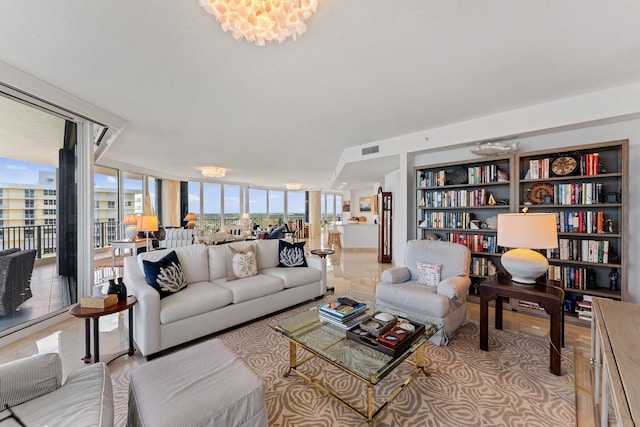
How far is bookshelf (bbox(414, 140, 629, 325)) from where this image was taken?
2.89 metres

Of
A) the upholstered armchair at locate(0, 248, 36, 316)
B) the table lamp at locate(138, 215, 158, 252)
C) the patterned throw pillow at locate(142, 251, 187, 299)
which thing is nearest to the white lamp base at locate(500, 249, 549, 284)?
the patterned throw pillow at locate(142, 251, 187, 299)

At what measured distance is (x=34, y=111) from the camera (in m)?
2.90

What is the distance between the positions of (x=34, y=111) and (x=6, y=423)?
334cm

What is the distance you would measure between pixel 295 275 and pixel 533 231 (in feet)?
8.29

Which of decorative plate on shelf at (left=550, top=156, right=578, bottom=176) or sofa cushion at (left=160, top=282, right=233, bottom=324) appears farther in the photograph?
decorative plate on shelf at (left=550, top=156, right=578, bottom=176)

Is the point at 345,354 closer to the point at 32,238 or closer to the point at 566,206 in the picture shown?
the point at 566,206

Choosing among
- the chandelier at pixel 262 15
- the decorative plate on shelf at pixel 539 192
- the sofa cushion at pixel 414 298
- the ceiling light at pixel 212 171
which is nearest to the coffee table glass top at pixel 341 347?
the sofa cushion at pixel 414 298

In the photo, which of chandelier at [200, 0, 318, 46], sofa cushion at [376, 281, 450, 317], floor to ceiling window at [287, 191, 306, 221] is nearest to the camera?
chandelier at [200, 0, 318, 46]

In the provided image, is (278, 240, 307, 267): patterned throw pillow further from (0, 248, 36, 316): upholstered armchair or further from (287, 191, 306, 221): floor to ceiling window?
(287, 191, 306, 221): floor to ceiling window

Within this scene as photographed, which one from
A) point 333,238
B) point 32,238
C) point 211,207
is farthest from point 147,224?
point 211,207

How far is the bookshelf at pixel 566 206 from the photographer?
9.48 ft

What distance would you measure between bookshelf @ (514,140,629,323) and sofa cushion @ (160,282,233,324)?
145 inches

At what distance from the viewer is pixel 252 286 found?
2.93 metres

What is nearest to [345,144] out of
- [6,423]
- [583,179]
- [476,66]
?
[476,66]
